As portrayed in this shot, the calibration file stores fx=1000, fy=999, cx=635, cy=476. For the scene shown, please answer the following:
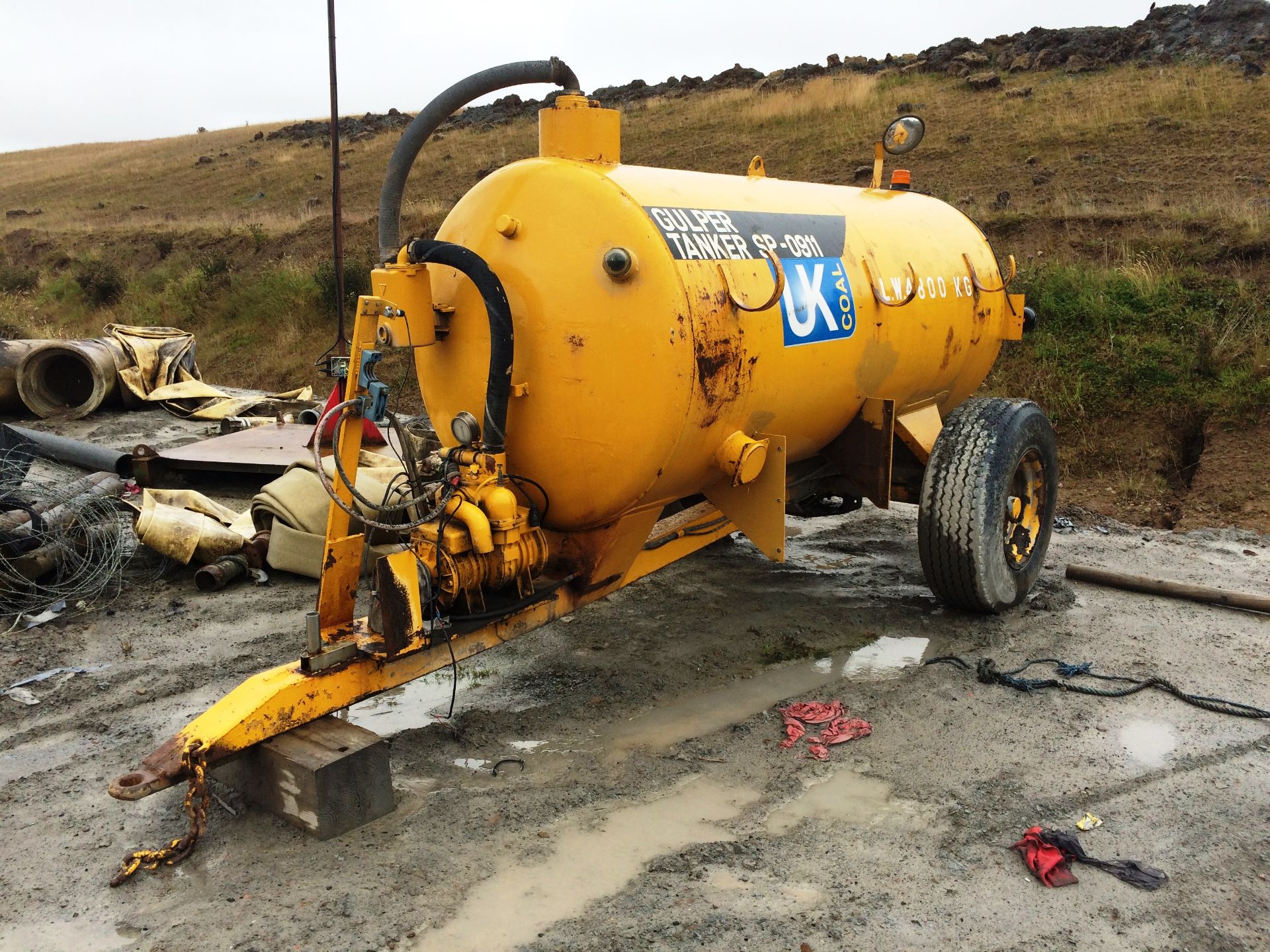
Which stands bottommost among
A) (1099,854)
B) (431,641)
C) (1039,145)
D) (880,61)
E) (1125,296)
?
(1099,854)

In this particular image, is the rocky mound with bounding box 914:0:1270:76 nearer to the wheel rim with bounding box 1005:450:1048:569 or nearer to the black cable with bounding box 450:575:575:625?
the wheel rim with bounding box 1005:450:1048:569

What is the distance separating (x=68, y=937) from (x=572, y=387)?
2339 millimetres

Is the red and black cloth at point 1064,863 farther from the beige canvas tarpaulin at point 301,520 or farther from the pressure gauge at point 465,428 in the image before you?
the beige canvas tarpaulin at point 301,520

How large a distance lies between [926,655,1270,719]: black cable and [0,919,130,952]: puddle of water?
3.52 m

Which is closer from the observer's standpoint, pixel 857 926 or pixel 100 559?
pixel 857 926

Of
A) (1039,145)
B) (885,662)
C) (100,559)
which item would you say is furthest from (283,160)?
(885,662)

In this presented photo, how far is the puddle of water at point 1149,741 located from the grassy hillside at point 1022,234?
3.71 m

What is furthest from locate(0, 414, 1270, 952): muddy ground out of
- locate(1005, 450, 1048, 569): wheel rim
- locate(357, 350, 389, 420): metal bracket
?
locate(357, 350, 389, 420): metal bracket

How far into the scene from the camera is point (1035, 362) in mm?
9359

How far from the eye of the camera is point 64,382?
37.1ft

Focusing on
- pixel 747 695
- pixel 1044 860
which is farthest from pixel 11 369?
pixel 1044 860

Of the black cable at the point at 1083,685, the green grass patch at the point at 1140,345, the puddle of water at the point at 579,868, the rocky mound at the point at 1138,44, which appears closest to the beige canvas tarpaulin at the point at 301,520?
the puddle of water at the point at 579,868

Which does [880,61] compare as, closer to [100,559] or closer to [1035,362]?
[1035,362]

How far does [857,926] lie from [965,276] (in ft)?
12.7
